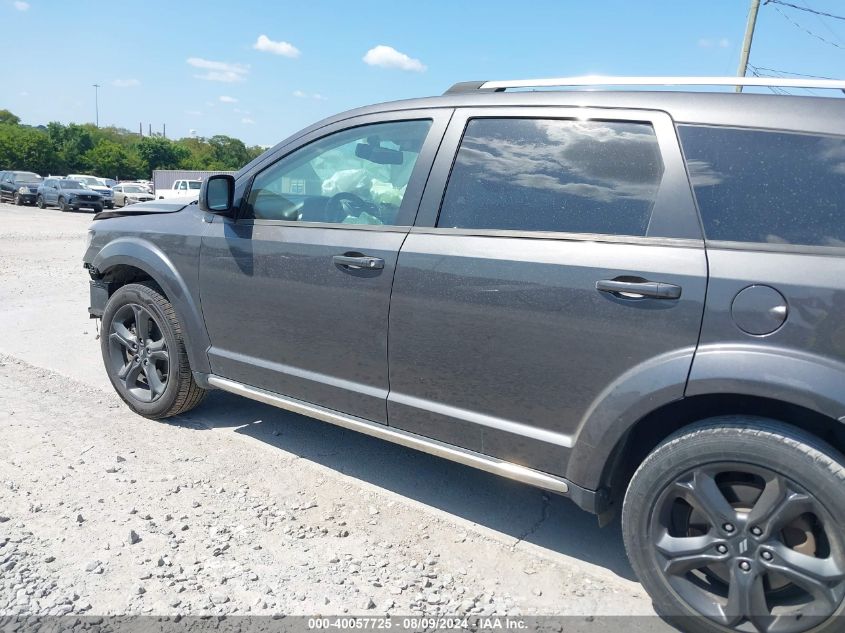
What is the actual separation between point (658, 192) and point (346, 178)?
1.64 meters

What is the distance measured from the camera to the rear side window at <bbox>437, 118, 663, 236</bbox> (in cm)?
257

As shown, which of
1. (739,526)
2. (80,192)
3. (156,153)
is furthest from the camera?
(156,153)

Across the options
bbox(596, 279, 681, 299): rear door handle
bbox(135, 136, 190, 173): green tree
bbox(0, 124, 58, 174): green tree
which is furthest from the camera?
bbox(135, 136, 190, 173): green tree

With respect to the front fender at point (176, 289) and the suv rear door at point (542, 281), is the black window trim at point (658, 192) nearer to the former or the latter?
the suv rear door at point (542, 281)

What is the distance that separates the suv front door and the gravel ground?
1.72ft

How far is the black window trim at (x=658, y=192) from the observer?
2436mm

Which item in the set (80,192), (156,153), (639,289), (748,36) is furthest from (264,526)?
(156,153)

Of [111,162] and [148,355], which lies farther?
[111,162]

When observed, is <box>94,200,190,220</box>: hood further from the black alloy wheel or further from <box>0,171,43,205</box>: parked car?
<box>0,171,43,205</box>: parked car

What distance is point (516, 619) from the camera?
255 centimetres

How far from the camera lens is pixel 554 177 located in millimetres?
2760

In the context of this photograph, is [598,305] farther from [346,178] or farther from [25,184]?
[25,184]

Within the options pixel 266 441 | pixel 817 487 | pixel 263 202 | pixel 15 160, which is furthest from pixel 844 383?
pixel 15 160

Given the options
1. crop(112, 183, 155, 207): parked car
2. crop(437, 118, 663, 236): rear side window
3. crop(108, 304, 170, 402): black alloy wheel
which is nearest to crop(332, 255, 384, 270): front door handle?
crop(437, 118, 663, 236): rear side window
